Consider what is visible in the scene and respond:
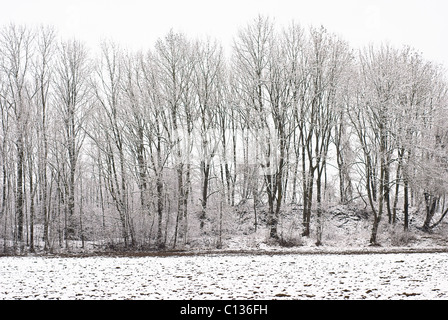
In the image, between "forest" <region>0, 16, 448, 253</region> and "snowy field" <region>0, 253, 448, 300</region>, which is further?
"forest" <region>0, 16, 448, 253</region>

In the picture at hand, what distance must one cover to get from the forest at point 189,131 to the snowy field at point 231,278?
852 centimetres

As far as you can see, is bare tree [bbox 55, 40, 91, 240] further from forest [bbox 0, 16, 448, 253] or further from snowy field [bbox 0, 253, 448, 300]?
snowy field [bbox 0, 253, 448, 300]

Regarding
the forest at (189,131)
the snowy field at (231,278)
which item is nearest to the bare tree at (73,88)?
the forest at (189,131)

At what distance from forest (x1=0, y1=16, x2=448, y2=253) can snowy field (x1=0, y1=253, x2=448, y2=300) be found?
8.52 metres

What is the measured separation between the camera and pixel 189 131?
A: 2483 cm

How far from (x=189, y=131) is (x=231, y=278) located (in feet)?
50.0

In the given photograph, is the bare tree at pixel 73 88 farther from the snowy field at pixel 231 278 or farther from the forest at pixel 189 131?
the snowy field at pixel 231 278

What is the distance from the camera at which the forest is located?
22312 millimetres

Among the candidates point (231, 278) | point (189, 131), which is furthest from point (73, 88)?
point (231, 278)

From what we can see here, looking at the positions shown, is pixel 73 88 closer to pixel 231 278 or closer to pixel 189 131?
pixel 189 131

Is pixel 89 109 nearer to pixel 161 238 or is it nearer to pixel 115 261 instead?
pixel 161 238

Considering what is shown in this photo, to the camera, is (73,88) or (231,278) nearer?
(231,278)

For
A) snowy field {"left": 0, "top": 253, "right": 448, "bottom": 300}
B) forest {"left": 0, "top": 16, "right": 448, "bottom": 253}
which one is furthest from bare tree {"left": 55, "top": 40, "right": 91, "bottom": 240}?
snowy field {"left": 0, "top": 253, "right": 448, "bottom": 300}
